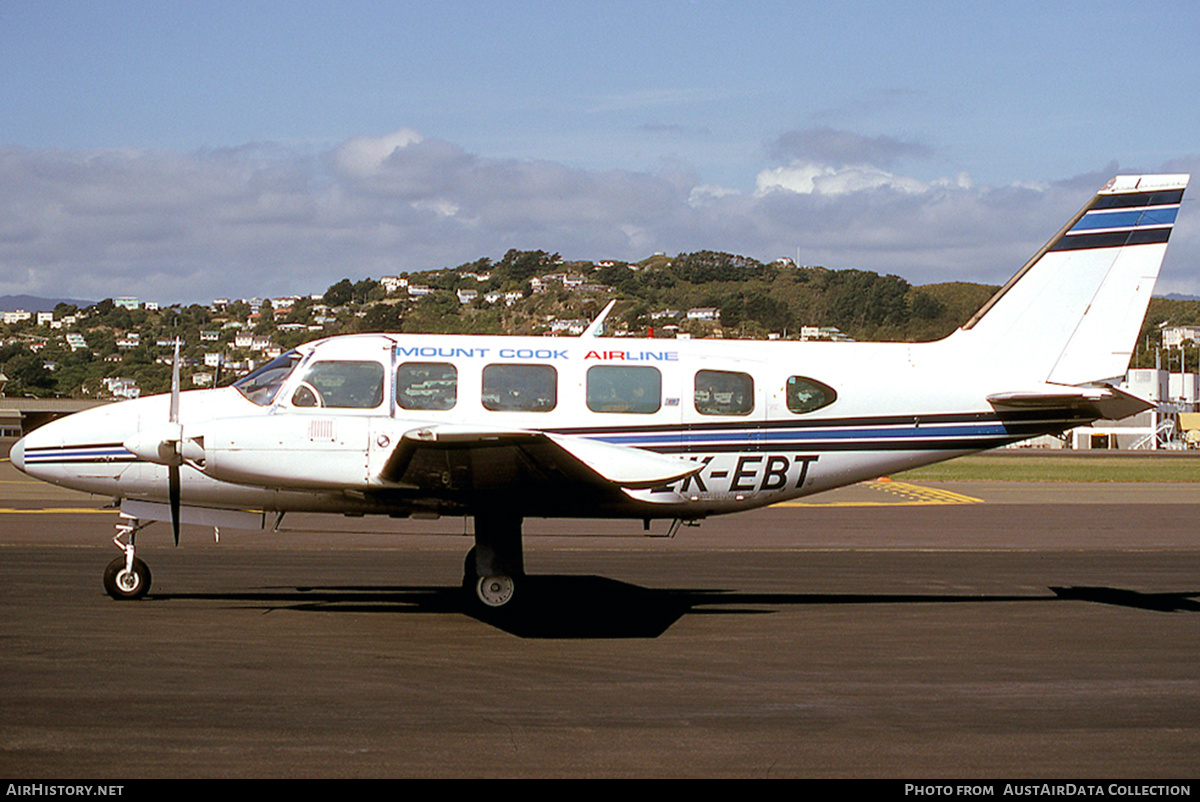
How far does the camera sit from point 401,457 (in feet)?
33.2

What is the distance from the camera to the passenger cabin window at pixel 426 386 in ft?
37.4

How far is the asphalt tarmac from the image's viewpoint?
6719 millimetres

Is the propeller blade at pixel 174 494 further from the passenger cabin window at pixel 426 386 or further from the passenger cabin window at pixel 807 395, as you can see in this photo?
the passenger cabin window at pixel 807 395

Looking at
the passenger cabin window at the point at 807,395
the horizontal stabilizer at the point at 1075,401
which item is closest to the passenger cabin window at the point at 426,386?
the passenger cabin window at the point at 807,395

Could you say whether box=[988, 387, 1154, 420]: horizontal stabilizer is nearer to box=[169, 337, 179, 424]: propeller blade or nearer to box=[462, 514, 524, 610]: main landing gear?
box=[462, 514, 524, 610]: main landing gear

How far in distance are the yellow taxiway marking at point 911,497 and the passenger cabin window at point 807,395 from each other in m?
12.3

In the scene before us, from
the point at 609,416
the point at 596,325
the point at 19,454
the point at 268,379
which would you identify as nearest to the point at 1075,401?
the point at 609,416

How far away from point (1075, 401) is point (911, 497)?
1751 cm

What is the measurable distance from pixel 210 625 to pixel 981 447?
8.80 metres

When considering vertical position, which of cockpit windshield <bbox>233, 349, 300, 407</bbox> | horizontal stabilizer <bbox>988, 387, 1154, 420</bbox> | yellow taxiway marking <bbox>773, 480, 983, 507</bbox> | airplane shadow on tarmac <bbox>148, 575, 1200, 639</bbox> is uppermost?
cockpit windshield <bbox>233, 349, 300, 407</bbox>

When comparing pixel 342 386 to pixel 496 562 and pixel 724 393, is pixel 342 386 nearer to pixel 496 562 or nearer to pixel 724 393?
pixel 496 562

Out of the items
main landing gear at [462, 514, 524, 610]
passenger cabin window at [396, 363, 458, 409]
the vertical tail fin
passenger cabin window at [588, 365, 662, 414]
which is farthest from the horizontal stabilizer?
passenger cabin window at [396, 363, 458, 409]

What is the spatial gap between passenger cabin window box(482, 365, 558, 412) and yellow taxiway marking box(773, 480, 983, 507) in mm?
13623

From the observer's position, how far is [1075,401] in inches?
485
